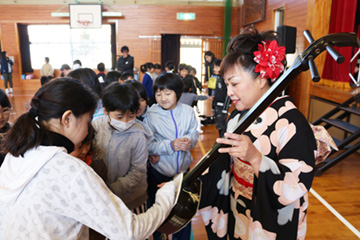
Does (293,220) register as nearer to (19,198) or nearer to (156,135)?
(19,198)

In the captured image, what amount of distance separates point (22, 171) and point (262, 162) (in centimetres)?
77

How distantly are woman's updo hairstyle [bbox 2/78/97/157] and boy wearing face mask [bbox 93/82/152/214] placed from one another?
527mm

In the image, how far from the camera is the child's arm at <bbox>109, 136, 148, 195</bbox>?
1.48 metres

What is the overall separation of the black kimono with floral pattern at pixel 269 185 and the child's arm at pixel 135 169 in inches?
15.3

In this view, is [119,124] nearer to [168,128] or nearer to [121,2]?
[168,128]

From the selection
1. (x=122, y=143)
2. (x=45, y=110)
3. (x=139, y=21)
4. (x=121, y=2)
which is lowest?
(x=122, y=143)

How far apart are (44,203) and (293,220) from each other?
92 cm

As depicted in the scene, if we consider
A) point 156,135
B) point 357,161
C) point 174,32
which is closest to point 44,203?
point 156,135

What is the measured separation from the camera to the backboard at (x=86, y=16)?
10.8 m

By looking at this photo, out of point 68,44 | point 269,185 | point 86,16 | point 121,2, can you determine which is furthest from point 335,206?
point 68,44

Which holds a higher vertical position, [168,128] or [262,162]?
[262,162]

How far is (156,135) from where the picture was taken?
2.01m

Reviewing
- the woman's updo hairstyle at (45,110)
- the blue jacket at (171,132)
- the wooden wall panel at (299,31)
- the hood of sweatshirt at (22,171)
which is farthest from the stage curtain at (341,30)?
the hood of sweatshirt at (22,171)

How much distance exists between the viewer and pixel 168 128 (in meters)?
1.98
